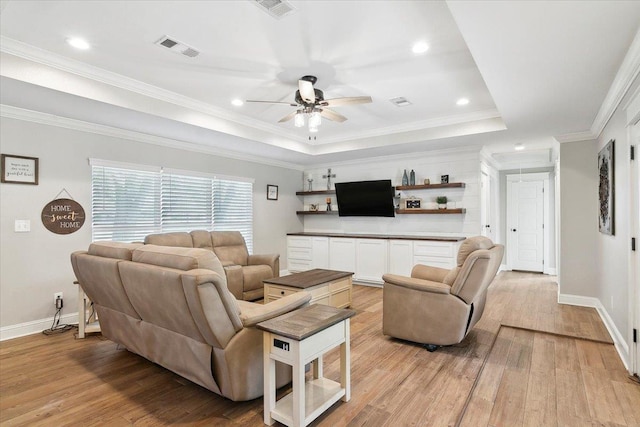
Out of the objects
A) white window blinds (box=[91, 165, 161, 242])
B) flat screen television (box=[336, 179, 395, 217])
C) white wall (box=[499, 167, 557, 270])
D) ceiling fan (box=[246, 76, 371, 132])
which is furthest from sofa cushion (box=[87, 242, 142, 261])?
white wall (box=[499, 167, 557, 270])

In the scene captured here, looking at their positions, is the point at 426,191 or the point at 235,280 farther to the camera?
the point at 426,191

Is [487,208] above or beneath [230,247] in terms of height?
above

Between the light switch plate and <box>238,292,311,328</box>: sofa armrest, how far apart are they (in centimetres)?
289

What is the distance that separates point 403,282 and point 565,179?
10.8ft

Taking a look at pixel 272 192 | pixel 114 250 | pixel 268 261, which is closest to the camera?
pixel 114 250

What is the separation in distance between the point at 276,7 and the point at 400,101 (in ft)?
7.45

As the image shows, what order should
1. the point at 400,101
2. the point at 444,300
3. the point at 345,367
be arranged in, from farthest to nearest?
1. the point at 400,101
2. the point at 444,300
3. the point at 345,367

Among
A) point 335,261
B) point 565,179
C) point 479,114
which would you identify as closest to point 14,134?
point 335,261

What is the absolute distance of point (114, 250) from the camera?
2.67 meters

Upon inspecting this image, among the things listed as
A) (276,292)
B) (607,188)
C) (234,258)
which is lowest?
(276,292)

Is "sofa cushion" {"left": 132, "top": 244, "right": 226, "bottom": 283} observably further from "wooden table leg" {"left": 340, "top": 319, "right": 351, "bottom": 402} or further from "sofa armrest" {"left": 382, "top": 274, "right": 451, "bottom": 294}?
"sofa armrest" {"left": 382, "top": 274, "right": 451, "bottom": 294}

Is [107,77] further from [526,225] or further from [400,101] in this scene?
[526,225]

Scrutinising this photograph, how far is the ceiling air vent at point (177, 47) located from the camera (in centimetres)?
271

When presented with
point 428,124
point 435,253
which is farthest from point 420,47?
point 435,253
